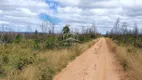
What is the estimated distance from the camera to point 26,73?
1026 cm

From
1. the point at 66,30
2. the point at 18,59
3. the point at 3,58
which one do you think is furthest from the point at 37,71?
the point at 66,30

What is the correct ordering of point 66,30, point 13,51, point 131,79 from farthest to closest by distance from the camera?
1. point 66,30
2. point 13,51
3. point 131,79

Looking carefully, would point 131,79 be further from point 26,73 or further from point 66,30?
point 66,30

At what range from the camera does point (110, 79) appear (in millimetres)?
12023

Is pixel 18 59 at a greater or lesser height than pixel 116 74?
greater

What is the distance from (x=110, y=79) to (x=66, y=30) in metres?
23.4

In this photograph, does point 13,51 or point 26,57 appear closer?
point 26,57

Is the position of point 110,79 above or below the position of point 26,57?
below

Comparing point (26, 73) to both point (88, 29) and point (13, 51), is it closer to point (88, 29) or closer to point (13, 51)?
point (13, 51)

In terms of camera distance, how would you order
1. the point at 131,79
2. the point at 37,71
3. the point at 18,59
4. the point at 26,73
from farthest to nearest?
the point at 18,59
the point at 131,79
the point at 37,71
the point at 26,73

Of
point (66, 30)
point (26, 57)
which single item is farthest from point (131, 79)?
point (66, 30)

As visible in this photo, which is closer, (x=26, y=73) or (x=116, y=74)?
(x=26, y=73)

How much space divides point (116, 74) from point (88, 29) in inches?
4182

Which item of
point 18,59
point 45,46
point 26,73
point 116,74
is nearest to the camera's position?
point 26,73
